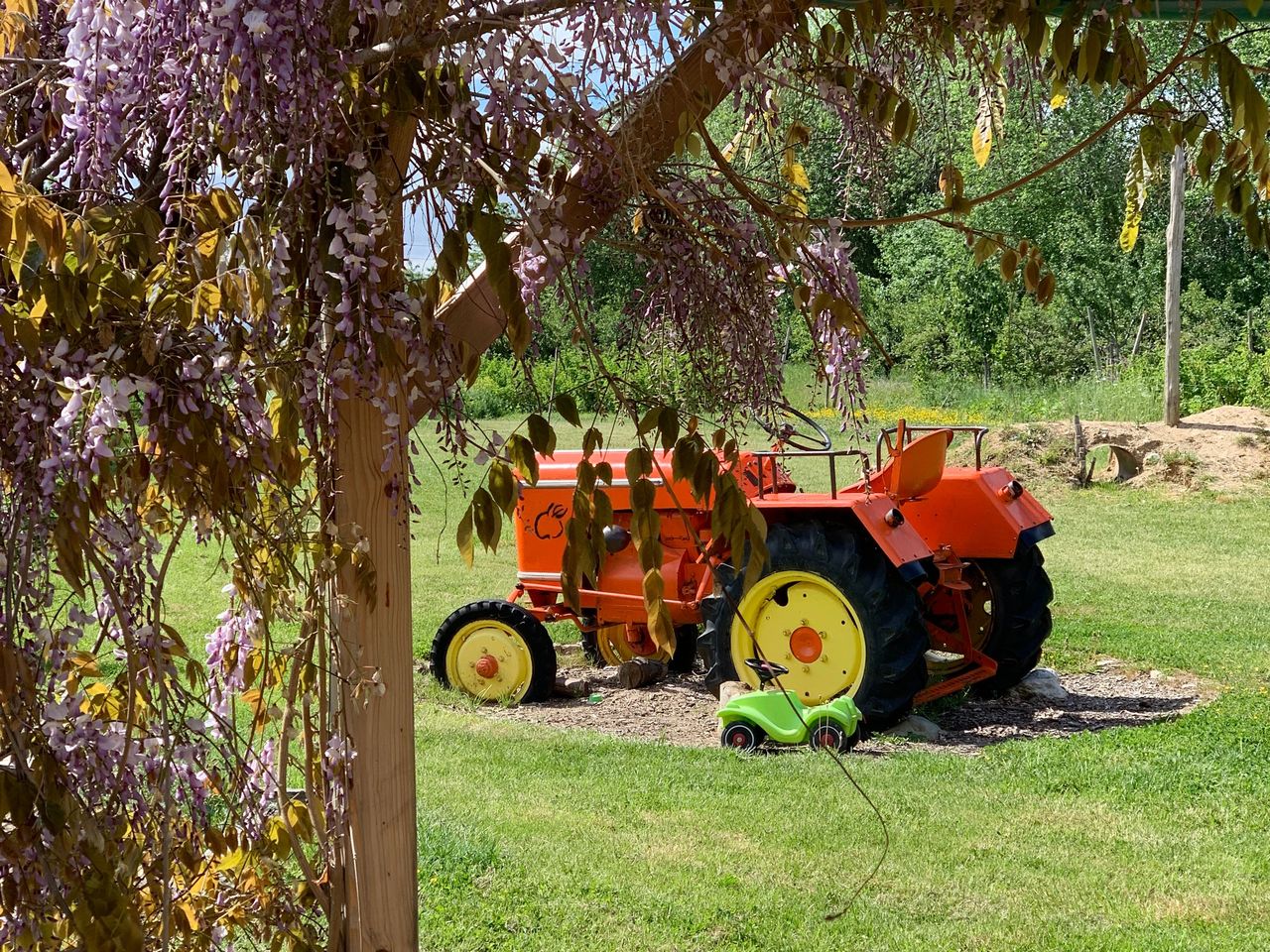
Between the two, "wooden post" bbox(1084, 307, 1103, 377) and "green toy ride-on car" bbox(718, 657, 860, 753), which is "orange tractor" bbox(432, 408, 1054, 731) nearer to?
"green toy ride-on car" bbox(718, 657, 860, 753)

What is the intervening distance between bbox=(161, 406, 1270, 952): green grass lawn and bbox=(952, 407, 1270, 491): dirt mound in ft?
25.5

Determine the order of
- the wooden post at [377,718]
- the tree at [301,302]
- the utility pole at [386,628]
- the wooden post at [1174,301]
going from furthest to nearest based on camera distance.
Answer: the wooden post at [1174,301] < the wooden post at [377,718] < the utility pole at [386,628] < the tree at [301,302]

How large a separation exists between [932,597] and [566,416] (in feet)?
17.3

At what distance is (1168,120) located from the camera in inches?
67.2

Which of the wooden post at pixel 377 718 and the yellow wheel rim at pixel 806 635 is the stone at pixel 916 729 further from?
the wooden post at pixel 377 718

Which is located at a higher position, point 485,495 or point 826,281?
point 826,281

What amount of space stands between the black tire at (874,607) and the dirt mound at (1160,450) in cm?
883

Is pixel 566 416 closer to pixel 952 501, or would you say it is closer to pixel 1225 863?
pixel 1225 863

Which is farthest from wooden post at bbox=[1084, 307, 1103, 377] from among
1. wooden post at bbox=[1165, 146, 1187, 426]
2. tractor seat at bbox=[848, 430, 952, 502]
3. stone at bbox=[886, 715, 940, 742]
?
stone at bbox=[886, 715, 940, 742]

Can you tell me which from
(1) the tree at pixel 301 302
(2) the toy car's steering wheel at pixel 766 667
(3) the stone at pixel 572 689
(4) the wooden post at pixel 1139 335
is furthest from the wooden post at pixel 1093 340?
(1) the tree at pixel 301 302

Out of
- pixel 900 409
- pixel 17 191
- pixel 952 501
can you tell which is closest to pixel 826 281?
pixel 17 191

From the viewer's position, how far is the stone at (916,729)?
220 inches

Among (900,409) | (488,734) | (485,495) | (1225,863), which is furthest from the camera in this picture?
(900,409)

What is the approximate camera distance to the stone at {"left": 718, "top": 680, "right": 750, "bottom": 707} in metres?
5.75
